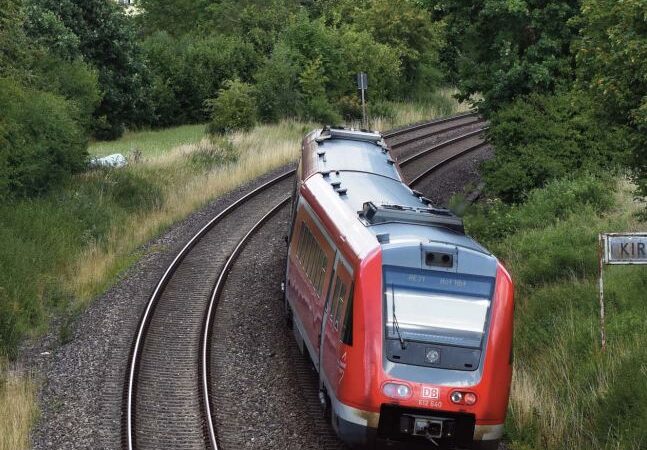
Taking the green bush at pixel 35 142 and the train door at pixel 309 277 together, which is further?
the green bush at pixel 35 142

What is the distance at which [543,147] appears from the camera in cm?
2198

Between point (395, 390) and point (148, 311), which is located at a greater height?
point (395, 390)

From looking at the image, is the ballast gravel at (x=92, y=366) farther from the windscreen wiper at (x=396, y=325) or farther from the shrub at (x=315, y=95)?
the shrub at (x=315, y=95)

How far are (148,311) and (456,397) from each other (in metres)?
8.05

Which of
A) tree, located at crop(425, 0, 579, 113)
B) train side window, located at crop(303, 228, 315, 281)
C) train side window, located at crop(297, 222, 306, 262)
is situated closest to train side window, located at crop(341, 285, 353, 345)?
train side window, located at crop(303, 228, 315, 281)

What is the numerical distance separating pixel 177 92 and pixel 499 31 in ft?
94.1

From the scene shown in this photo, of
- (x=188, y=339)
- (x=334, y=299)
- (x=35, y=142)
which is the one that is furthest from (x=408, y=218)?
(x=35, y=142)

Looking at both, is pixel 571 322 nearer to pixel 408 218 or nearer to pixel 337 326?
pixel 408 218

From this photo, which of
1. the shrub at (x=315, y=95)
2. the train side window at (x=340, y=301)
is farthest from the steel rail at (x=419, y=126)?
the train side window at (x=340, y=301)

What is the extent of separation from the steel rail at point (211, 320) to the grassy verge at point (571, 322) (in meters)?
3.91

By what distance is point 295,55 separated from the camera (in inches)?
1678

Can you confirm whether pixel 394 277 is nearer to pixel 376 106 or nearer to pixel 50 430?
pixel 50 430

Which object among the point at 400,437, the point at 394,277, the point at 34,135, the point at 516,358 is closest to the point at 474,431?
the point at 400,437

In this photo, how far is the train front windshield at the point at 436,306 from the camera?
10.6m
